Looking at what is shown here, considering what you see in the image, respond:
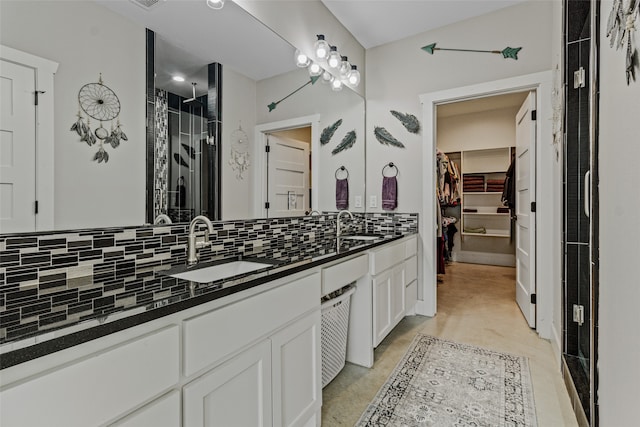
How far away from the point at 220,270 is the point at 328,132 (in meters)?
1.69

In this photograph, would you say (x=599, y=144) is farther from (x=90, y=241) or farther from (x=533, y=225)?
(x=90, y=241)

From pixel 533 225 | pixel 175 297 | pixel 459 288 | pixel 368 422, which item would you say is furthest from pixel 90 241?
pixel 459 288

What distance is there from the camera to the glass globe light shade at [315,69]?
8.03 ft

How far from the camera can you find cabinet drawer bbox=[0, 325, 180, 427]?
572mm

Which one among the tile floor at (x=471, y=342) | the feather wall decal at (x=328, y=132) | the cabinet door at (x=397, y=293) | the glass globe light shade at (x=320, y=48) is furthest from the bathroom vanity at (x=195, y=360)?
the glass globe light shade at (x=320, y=48)

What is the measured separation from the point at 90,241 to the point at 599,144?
1.96 m

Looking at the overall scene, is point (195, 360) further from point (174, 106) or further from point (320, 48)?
point (320, 48)

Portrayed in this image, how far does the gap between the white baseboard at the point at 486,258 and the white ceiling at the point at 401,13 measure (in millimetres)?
4031

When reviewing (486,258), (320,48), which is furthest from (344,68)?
(486,258)

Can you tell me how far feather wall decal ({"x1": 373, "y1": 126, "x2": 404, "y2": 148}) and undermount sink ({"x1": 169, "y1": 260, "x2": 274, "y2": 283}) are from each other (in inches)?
86.2

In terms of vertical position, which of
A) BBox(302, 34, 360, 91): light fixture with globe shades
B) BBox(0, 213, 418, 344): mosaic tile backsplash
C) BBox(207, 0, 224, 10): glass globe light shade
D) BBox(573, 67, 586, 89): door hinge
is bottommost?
BBox(0, 213, 418, 344): mosaic tile backsplash

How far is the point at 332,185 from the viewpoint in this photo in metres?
2.82
